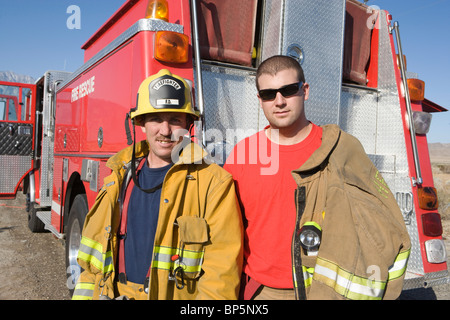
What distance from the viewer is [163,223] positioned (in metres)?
1.80

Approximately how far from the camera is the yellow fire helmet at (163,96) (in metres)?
2.00

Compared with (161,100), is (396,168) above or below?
below

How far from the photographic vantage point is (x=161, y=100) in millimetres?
1992

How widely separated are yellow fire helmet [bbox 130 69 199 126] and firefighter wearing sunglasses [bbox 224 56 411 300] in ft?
1.32

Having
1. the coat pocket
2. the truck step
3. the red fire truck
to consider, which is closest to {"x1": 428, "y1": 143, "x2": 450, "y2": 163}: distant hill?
the red fire truck

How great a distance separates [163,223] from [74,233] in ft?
9.59

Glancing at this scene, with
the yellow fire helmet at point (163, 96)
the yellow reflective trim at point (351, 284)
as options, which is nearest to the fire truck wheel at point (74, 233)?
the yellow fire helmet at point (163, 96)

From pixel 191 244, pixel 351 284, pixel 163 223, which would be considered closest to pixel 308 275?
pixel 351 284

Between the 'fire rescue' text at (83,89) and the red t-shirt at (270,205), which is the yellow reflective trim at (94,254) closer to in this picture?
the red t-shirt at (270,205)

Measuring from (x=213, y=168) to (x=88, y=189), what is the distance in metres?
2.23

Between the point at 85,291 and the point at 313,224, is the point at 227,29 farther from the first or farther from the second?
the point at 85,291

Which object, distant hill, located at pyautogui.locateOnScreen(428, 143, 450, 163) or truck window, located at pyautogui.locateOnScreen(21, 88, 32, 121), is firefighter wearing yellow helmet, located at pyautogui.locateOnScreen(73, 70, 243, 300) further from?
distant hill, located at pyautogui.locateOnScreen(428, 143, 450, 163)
